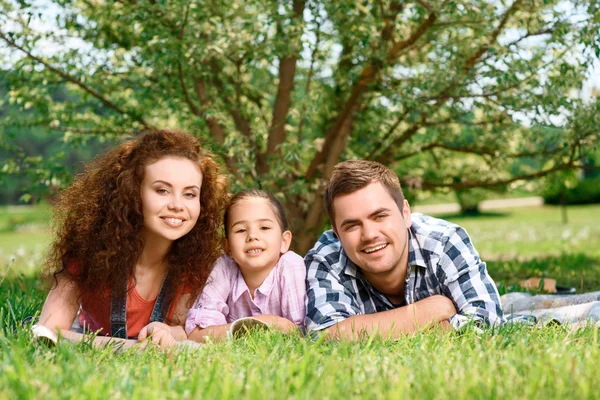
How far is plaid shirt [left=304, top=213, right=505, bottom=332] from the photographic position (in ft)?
10.2

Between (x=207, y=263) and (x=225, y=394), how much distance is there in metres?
1.76

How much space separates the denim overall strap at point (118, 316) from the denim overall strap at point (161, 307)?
152mm

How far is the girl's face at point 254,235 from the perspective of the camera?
338cm

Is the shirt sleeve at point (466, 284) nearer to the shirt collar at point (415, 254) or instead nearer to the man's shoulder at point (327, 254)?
the shirt collar at point (415, 254)

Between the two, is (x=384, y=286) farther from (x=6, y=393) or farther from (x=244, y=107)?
(x=244, y=107)

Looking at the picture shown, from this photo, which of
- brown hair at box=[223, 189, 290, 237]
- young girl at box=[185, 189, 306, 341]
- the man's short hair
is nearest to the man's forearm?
young girl at box=[185, 189, 306, 341]

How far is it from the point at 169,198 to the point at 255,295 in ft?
2.28

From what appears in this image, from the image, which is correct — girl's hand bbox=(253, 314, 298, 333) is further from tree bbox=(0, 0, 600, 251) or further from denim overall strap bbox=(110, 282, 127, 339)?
tree bbox=(0, 0, 600, 251)

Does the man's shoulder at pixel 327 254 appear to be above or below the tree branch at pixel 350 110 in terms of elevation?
below

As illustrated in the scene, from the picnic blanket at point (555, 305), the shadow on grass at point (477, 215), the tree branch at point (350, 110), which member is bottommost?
the shadow on grass at point (477, 215)

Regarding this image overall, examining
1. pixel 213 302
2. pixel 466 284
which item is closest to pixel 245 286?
pixel 213 302

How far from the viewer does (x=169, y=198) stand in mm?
3273

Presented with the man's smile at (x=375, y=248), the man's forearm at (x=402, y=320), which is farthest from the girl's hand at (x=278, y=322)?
the man's smile at (x=375, y=248)

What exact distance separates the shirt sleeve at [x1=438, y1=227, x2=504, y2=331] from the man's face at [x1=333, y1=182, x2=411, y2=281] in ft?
0.80
